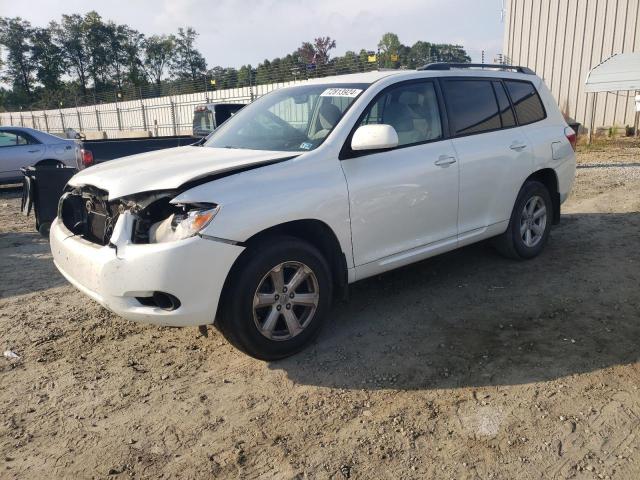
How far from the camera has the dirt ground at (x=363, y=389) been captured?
2.56 metres

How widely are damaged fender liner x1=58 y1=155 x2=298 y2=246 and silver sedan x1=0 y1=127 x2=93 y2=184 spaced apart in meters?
7.78

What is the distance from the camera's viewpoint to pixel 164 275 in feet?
9.68

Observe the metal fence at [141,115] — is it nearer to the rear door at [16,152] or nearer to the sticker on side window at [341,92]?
the rear door at [16,152]

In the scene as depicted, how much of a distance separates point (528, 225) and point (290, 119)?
2748 mm

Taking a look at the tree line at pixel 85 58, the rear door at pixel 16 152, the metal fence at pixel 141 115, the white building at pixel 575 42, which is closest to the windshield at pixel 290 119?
the rear door at pixel 16 152

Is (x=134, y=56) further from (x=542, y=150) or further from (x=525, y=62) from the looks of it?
(x=542, y=150)

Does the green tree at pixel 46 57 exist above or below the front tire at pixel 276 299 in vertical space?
above

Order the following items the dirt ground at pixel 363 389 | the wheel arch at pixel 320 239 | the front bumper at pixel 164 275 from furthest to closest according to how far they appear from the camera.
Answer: the wheel arch at pixel 320 239 < the front bumper at pixel 164 275 < the dirt ground at pixel 363 389

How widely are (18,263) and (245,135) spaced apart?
3377 millimetres

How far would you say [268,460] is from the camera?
257 centimetres

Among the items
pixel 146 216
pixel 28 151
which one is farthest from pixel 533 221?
pixel 28 151

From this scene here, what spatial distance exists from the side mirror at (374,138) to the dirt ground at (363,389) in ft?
4.42

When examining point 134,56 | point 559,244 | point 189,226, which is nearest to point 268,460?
point 189,226

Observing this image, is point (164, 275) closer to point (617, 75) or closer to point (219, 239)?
point (219, 239)
